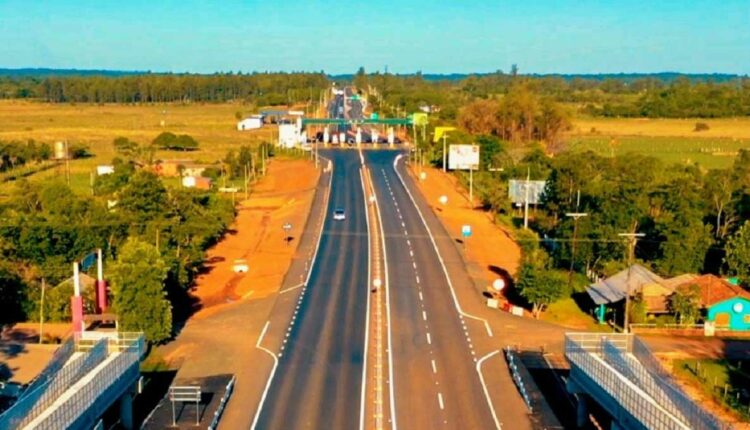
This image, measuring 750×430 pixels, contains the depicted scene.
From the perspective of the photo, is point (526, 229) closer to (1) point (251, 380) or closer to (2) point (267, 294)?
(2) point (267, 294)

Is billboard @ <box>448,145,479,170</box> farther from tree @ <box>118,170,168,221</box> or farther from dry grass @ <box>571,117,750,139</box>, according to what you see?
dry grass @ <box>571,117,750,139</box>

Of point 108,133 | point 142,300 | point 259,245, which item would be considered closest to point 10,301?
point 142,300

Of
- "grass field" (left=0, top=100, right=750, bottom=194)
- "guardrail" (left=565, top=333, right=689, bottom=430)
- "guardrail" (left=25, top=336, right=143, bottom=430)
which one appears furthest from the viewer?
"grass field" (left=0, top=100, right=750, bottom=194)

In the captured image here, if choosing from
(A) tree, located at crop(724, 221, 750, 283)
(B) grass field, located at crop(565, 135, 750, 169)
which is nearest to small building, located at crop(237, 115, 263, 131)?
(B) grass field, located at crop(565, 135, 750, 169)

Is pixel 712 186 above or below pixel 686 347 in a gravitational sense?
above

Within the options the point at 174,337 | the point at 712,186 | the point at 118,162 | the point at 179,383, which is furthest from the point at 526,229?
the point at 118,162

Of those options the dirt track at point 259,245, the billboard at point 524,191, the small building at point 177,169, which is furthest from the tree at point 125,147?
the billboard at point 524,191
